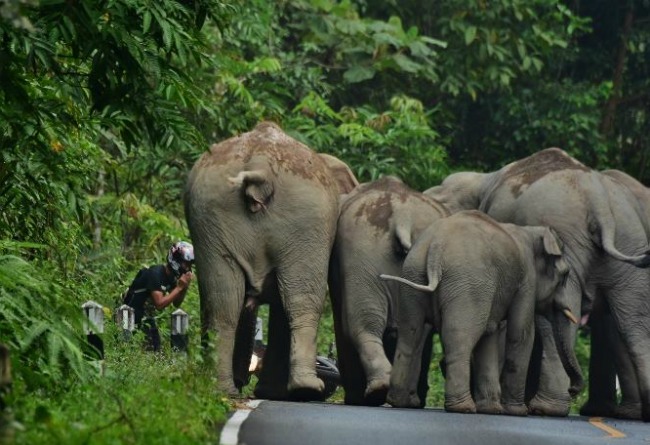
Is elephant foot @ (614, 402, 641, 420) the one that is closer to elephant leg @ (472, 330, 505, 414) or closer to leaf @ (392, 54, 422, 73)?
elephant leg @ (472, 330, 505, 414)

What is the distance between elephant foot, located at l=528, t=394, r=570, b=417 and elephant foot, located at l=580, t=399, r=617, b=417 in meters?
1.50

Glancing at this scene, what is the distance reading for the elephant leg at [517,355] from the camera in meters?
18.2

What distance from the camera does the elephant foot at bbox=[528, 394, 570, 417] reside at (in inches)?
739

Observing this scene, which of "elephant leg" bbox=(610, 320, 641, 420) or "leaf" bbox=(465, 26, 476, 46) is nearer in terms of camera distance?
"elephant leg" bbox=(610, 320, 641, 420)

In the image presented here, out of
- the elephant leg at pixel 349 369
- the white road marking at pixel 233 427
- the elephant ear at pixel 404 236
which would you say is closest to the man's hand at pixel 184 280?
the elephant leg at pixel 349 369

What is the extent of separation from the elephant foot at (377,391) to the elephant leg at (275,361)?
1.03 m

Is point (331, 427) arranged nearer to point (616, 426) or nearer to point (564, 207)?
point (616, 426)

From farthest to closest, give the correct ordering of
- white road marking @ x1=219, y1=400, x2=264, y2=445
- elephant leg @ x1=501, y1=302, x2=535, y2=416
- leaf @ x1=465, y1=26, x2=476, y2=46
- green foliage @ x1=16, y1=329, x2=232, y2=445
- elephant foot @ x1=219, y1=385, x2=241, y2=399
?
leaf @ x1=465, y1=26, x2=476, y2=46, elephant leg @ x1=501, y1=302, x2=535, y2=416, elephant foot @ x1=219, y1=385, x2=241, y2=399, white road marking @ x1=219, y1=400, x2=264, y2=445, green foliage @ x1=16, y1=329, x2=232, y2=445

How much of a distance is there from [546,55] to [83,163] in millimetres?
15141

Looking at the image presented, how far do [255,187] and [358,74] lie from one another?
1366cm

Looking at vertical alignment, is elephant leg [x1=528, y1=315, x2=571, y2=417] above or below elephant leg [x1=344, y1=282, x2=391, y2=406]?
below

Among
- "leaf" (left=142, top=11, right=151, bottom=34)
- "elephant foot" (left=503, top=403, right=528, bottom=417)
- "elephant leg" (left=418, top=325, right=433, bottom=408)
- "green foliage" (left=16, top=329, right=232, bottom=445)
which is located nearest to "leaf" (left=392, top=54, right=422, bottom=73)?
"elephant leg" (left=418, top=325, right=433, bottom=408)

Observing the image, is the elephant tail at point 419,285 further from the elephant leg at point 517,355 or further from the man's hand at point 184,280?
the man's hand at point 184,280

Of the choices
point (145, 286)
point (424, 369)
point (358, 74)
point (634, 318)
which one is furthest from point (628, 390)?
point (358, 74)
